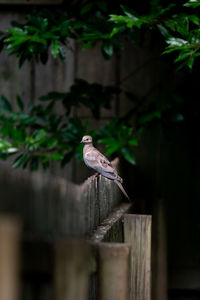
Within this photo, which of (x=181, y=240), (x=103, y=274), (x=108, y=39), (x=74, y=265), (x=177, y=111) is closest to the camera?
(x=74, y=265)

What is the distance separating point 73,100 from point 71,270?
2661 mm

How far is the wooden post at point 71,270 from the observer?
107 cm

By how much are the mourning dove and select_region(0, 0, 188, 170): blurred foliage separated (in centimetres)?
9

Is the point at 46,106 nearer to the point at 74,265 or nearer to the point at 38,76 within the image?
the point at 38,76

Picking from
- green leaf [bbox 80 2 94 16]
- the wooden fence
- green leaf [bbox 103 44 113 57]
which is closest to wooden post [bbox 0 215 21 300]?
the wooden fence

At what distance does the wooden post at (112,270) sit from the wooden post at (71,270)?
27 cm

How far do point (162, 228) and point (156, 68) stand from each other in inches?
48.3

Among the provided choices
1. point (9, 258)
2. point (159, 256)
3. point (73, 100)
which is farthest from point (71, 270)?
point (159, 256)

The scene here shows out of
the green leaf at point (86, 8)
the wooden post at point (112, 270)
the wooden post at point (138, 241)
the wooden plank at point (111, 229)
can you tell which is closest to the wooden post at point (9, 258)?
the wooden post at point (112, 270)

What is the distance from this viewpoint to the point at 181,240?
155 inches

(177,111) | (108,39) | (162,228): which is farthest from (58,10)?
(162,228)

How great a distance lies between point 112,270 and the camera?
1457 millimetres

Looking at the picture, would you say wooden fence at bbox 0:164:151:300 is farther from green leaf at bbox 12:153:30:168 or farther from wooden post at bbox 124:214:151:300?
green leaf at bbox 12:153:30:168

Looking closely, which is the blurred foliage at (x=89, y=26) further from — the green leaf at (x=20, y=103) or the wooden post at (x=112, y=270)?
the wooden post at (x=112, y=270)
